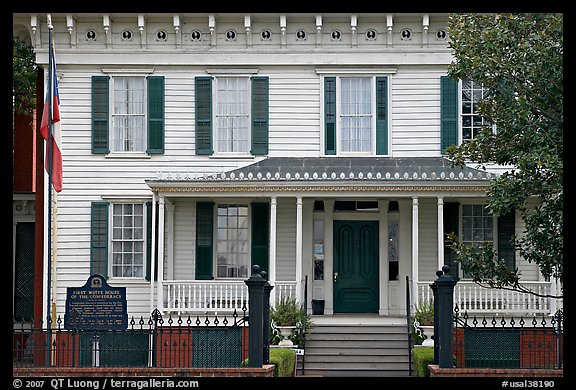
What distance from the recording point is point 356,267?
2588 cm

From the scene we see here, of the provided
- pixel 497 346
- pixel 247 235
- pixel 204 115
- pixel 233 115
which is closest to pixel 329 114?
pixel 233 115

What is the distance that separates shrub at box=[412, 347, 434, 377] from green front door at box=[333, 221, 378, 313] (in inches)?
164

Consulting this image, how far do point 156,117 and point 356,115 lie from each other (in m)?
4.88

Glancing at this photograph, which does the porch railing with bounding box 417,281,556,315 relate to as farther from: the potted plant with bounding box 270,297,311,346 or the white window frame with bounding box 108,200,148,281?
the white window frame with bounding box 108,200,148,281

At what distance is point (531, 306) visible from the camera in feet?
79.2

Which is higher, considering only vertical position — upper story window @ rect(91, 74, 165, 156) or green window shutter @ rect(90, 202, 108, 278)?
upper story window @ rect(91, 74, 165, 156)

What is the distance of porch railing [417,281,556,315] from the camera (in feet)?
78.7

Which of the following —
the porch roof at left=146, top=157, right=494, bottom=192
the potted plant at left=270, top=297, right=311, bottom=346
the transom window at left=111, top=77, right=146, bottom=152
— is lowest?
the potted plant at left=270, top=297, right=311, bottom=346

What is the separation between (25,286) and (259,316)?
14.6 metres

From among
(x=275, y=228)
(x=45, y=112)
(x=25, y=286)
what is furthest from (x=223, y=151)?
(x=25, y=286)

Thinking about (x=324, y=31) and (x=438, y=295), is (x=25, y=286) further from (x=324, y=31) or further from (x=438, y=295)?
(x=438, y=295)

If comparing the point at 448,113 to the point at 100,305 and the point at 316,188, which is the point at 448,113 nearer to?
the point at 316,188

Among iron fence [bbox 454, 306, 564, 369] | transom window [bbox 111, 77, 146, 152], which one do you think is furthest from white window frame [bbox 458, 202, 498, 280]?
transom window [bbox 111, 77, 146, 152]

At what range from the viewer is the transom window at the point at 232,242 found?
25.8m
